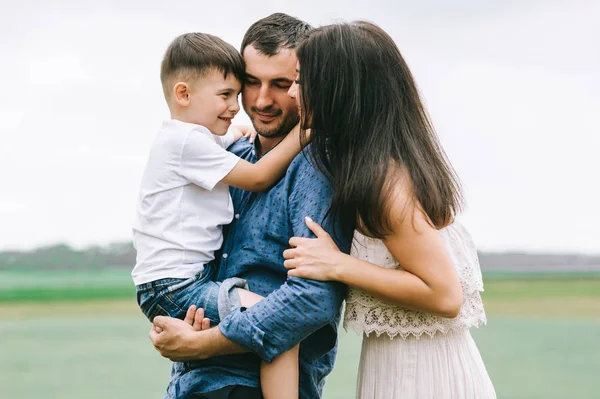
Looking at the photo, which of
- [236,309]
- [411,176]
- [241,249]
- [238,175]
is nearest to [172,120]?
[238,175]

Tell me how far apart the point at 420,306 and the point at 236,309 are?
0.52m

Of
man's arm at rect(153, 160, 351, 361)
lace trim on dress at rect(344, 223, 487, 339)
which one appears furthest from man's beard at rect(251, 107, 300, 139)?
lace trim on dress at rect(344, 223, 487, 339)

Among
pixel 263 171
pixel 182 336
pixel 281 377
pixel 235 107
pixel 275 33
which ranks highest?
pixel 275 33

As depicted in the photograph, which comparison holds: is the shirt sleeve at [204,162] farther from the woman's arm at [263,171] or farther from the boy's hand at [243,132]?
the boy's hand at [243,132]

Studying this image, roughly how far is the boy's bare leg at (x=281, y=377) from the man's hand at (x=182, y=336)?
17 centimetres

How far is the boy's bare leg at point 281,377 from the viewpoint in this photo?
213cm

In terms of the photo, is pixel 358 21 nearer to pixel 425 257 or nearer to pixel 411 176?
pixel 411 176

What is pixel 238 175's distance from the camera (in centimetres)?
236

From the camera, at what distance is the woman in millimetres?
1995

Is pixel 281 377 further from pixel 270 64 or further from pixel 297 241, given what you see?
pixel 270 64

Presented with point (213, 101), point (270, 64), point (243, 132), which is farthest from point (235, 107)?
point (243, 132)

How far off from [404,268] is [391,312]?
0.17 m

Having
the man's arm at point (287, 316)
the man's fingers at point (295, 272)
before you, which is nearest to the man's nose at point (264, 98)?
the man's arm at point (287, 316)

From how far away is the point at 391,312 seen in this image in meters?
2.14
